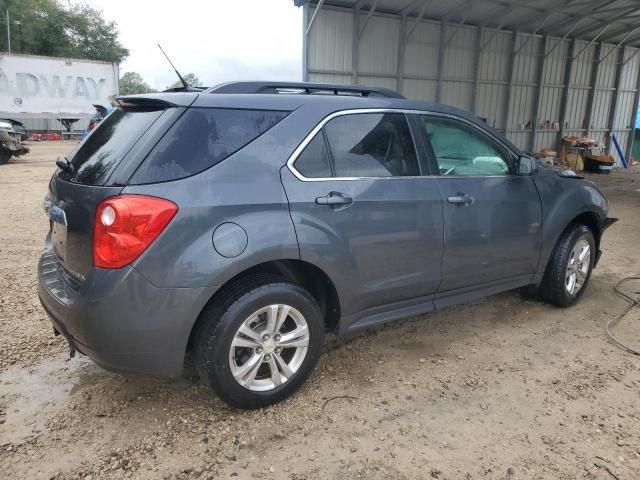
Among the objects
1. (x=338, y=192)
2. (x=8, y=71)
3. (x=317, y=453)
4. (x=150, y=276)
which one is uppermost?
(x=8, y=71)

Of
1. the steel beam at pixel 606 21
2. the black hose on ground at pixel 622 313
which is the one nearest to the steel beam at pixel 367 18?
the steel beam at pixel 606 21

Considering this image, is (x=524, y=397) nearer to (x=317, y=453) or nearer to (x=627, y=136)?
(x=317, y=453)

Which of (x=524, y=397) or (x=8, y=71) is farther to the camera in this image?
(x=8, y=71)

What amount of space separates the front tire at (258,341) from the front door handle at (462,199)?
48.4 inches

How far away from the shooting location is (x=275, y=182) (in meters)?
2.72

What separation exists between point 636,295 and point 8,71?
85.0 feet

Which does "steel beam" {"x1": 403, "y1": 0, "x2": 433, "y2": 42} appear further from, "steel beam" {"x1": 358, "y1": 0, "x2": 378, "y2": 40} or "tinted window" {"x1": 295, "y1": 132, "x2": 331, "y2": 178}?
"tinted window" {"x1": 295, "y1": 132, "x2": 331, "y2": 178}

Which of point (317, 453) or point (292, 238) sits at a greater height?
point (292, 238)

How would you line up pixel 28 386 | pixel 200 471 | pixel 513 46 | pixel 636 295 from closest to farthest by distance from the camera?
pixel 200 471 → pixel 28 386 → pixel 636 295 → pixel 513 46

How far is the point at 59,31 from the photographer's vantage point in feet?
134

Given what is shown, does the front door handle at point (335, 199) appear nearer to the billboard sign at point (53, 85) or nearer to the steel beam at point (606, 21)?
the steel beam at point (606, 21)

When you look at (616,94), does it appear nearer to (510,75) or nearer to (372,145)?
(510,75)

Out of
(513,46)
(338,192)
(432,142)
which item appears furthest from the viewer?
(513,46)

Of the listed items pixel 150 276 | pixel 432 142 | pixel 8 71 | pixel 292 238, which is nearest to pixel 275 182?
pixel 292 238
